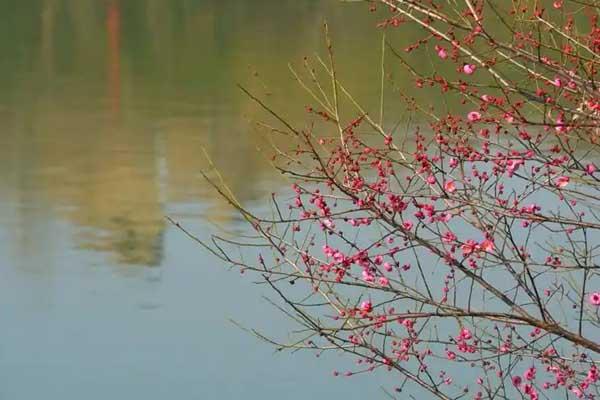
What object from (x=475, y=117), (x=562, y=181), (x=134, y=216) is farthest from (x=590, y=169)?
(x=134, y=216)

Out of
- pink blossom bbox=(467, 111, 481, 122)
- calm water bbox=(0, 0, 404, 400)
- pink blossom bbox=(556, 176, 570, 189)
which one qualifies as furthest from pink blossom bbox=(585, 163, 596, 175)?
calm water bbox=(0, 0, 404, 400)

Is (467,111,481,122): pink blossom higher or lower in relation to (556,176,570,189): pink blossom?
higher

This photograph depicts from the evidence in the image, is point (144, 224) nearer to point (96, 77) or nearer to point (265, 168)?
point (265, 168)

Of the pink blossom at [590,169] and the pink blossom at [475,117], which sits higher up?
the pink blossom at [475,117]

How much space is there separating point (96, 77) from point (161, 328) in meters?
8.78

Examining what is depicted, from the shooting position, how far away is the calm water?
585cm

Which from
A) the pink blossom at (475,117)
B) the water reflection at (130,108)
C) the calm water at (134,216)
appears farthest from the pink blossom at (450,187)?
the water reflection at (130,108)

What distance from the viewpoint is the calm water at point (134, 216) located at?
5852mm

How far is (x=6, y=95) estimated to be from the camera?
1354cm

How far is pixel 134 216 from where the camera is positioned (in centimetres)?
868

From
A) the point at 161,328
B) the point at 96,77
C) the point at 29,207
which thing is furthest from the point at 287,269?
the point at 96,77

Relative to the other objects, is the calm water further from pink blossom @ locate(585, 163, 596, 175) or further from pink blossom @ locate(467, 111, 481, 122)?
pink blossom @ locate(585, 163, 596, 175)

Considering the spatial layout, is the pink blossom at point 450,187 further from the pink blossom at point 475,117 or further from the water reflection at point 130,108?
the water reflection at point 130,108

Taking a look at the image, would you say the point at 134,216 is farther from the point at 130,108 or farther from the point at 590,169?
the point at 590,169
